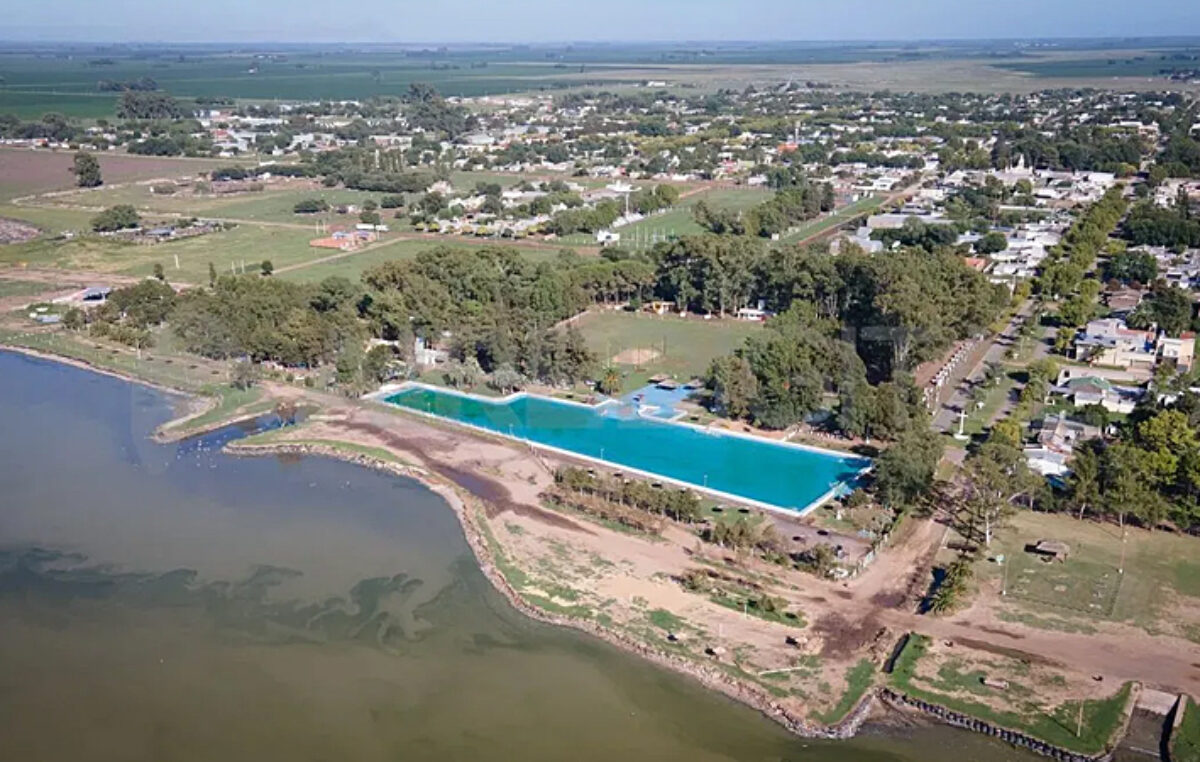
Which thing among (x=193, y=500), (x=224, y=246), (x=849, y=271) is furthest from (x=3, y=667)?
(x=224, y=246)

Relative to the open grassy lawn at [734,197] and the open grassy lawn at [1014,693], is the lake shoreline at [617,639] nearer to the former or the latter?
the open grassy lawn at [1014,693]

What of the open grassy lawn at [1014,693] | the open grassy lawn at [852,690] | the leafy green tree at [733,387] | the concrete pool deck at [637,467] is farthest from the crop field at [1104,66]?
the open grassy lawn at [852,690]

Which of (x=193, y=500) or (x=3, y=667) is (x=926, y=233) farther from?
(x=3, y=667)

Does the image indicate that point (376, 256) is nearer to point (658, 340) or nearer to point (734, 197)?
point (658, 340)

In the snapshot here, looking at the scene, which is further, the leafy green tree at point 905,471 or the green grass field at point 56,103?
the green grass field at point 56,103

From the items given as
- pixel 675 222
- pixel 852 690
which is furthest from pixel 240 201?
pixel 852 690
